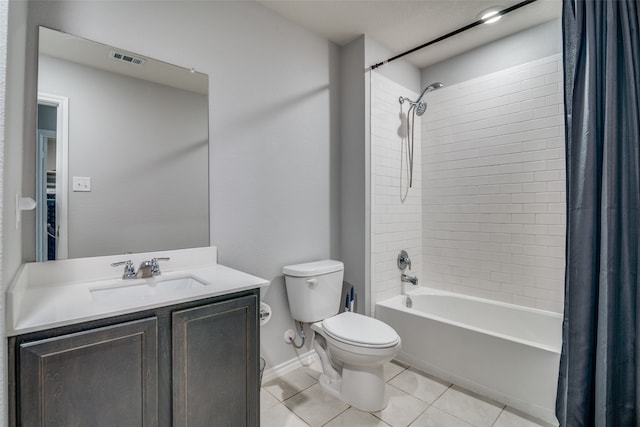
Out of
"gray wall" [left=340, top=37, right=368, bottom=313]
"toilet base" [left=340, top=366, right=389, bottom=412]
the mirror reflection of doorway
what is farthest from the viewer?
"gray wall" [left=340, top=37, right=368, bottom=313]

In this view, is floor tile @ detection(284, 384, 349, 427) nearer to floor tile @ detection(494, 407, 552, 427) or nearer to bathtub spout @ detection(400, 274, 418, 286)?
floor tile @ detection(494, 407, 552, 427)

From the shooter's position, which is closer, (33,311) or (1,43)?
(1,43)

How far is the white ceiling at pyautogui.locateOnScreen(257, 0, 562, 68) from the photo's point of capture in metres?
2.11

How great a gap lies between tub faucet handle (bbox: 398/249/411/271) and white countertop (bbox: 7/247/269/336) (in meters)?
1.61

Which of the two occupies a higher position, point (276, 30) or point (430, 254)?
point (276, 30)

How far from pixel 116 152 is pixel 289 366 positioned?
1.80m

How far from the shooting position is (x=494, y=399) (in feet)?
6.35

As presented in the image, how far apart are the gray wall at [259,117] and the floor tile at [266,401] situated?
20cm

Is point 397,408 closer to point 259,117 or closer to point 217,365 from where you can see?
point 217,365

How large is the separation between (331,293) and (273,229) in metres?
0.63

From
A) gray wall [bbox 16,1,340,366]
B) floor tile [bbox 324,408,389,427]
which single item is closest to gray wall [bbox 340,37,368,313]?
gray wall [bbox 16,1,340,366]

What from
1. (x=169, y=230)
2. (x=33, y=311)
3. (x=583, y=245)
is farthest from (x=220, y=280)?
(x=583, y=245)

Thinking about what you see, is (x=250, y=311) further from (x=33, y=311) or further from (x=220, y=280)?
(x=33, y=311)

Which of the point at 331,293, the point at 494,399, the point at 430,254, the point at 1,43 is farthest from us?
the point at 430,254
